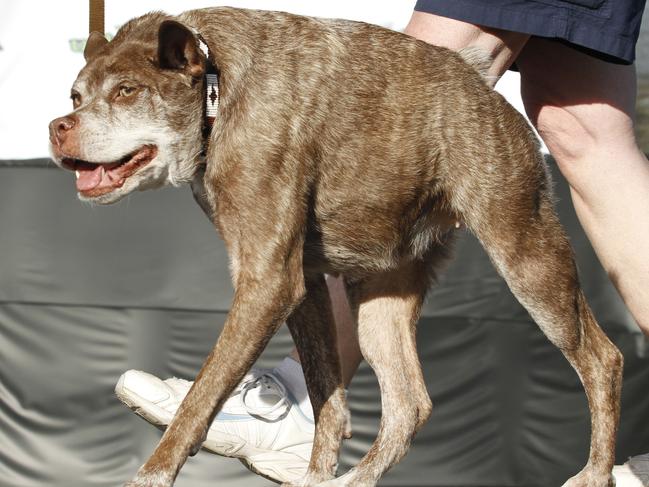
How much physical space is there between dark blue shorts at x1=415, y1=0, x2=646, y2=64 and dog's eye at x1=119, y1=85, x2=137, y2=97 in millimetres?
942

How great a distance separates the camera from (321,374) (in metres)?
3.75

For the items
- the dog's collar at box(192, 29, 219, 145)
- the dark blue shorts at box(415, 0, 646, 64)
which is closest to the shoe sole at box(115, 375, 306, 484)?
the dog's collar at box(192, 29, 219, 145)

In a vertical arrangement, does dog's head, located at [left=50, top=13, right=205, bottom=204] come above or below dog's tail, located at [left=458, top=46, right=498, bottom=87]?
below

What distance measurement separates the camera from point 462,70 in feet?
11.4

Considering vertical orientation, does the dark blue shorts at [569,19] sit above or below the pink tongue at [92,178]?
above

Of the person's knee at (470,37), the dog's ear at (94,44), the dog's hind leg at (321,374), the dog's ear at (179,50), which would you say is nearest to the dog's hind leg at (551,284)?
the person's knee at (470,37)

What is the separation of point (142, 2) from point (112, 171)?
2.18 meters

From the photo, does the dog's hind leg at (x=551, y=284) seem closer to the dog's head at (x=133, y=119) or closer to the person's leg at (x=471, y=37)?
the person's leg at (x=471, y=37)

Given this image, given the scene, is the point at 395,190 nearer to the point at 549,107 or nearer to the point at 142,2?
the point at 549,107

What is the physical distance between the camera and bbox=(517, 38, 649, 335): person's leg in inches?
146

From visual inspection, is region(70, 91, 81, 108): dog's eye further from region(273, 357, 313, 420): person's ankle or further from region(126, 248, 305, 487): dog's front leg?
region(273, 357, 313, 420): person's ankle

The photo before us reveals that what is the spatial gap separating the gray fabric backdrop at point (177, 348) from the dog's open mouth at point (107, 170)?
205cm

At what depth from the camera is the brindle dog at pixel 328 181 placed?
3.15 meters

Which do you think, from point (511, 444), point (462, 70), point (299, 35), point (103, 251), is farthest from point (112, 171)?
point (511, 444)
